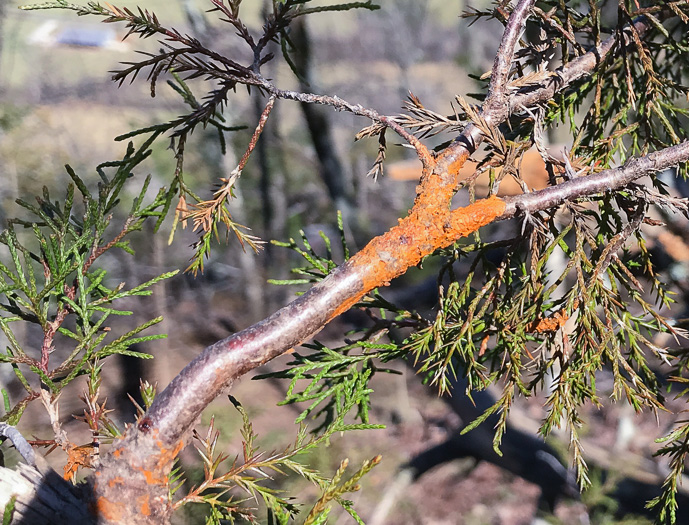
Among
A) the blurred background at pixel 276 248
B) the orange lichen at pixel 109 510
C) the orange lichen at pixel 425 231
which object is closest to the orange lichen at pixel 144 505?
the orange lichen at pixel 109 510

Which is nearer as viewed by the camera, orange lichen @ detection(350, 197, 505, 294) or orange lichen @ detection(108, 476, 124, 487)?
orange lichen @ detection(108, 476, 124, 487)

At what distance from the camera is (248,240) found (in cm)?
165

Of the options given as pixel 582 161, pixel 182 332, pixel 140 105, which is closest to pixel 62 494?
pixel 582 161

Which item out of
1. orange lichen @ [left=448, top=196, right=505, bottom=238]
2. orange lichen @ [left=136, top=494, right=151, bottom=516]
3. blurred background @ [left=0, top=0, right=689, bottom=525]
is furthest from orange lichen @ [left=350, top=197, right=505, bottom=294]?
blurred background @ [left=0, top=0, right=689, bottom=525]

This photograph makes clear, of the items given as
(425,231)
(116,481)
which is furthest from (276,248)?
(116,481)

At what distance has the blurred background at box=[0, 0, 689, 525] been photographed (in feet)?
19.6

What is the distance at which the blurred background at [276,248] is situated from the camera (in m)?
5.99

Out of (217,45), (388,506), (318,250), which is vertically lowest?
(388,506)

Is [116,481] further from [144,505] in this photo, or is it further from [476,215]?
[476,215]

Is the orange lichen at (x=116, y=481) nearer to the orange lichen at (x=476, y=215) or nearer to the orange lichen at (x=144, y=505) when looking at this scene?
the orange lichen at (x=144, y=505)

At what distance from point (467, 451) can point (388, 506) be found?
137 cm

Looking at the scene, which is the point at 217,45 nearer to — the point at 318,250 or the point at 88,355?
the point at 318,250

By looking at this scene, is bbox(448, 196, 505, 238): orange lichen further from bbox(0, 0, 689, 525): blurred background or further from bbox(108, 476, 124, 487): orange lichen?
bbox(0, 0, 689, 525): blurred background

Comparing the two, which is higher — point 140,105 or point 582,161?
point 140,105
